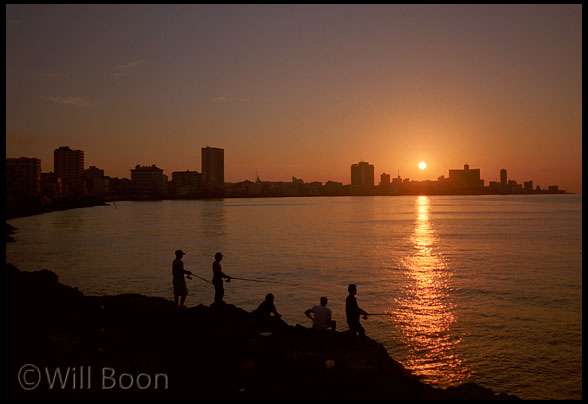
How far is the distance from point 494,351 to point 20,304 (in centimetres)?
1869

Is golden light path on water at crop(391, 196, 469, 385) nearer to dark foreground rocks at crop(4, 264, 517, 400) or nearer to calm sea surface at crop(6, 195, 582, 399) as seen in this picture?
calm sea surface at crop(6, 195, 582, 399)

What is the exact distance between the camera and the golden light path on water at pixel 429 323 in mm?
15664

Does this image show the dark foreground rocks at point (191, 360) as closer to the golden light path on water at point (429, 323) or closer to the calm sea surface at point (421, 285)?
the golden light path on water at point (429, 323)

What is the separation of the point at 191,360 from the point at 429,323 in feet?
45.1

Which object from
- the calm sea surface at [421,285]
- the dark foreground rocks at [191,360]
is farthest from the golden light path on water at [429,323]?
the dark foreground rocks at [191,360]

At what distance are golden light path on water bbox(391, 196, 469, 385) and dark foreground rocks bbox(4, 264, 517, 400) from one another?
11.8 ft

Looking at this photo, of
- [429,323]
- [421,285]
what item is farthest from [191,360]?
[421,285]

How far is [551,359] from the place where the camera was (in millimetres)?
16438

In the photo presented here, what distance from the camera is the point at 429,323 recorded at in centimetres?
2138

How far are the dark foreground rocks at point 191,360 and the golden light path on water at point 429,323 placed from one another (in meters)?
3.60

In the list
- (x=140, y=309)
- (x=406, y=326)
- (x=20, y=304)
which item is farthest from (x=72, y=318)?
(x=406, y=326)

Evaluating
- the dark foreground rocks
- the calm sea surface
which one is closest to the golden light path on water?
the calm sea surface

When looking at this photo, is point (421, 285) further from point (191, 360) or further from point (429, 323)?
point (191, 360)

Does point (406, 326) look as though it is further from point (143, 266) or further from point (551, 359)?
point (143, 266)
